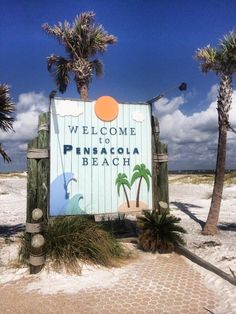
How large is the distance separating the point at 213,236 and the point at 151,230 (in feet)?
11.5

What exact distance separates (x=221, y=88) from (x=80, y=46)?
295 inches

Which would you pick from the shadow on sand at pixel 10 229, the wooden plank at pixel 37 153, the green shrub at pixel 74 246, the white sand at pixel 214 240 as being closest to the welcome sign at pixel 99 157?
the wooden plank at pixel 37 153

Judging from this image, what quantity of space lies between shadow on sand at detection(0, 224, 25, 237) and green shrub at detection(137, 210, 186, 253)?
4.29 m

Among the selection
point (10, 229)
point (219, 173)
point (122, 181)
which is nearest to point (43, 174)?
point (122, 181)

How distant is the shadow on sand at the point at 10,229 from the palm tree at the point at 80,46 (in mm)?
6886

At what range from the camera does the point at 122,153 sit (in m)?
8.47

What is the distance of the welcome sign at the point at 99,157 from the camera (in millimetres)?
7898

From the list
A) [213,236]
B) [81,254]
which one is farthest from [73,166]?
[213,236]

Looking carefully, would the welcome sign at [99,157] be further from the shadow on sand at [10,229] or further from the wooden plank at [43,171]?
the shadow on sand at [10,229]

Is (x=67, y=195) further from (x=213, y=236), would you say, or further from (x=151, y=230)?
(x=213, y=236)

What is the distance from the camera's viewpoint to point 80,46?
16672 mm

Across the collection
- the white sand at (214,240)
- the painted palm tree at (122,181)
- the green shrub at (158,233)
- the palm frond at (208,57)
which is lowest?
the white sand at (214,240)

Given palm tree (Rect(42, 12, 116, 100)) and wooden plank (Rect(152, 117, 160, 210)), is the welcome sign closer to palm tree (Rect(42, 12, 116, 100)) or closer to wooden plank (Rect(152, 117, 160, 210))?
wooden plank (Rect(152, 117, 160, 210))

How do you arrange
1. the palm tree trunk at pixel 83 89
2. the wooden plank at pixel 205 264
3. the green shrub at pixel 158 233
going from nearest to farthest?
the wooden plank at pixel 205 264 → the green shrub at pixel 158 233 → the palm tree trunk at pixel 83 89
